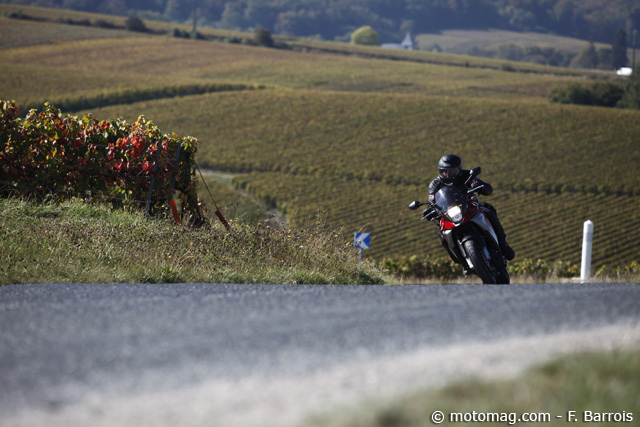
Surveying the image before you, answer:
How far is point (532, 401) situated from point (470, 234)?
17.9 feet

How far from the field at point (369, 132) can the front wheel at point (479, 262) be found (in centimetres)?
303

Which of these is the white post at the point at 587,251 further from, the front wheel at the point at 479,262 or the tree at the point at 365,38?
the tree at the point at 365,38

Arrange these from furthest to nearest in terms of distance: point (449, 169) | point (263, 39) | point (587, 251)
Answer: point (263, 39) < point (587, 251) < point (449, 169)

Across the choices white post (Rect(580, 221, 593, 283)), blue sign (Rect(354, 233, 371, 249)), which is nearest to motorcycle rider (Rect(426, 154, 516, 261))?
blue sign (Rect(354, 233, 371, 249))

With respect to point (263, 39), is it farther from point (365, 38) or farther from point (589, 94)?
point (365, 38)

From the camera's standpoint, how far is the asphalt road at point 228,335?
10.9 ft

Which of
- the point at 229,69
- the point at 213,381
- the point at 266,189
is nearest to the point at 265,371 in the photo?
the point at 213,381

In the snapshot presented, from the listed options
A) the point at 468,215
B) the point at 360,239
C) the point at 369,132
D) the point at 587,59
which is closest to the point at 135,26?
the point at 369,132

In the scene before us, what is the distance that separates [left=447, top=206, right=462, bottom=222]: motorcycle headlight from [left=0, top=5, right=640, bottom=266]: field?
9.02 ft

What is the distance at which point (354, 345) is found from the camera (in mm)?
4102

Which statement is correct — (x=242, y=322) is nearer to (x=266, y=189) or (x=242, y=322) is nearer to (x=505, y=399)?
(x=505, y=399)

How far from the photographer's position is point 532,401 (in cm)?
317

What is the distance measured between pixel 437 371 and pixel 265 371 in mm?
840

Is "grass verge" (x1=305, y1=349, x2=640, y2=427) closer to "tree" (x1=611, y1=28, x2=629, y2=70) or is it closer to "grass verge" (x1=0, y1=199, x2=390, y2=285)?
"grass verge" (x1=0, y1=199, x2=390, y2=285)
